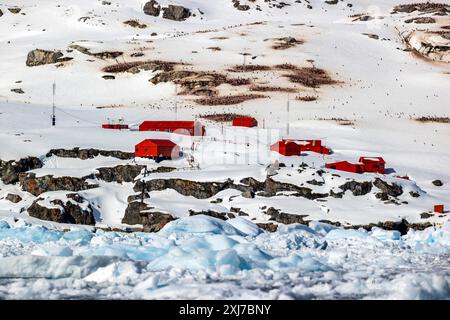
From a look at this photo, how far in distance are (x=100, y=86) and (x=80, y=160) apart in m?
47.0

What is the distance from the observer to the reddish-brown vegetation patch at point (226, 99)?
8406 cm

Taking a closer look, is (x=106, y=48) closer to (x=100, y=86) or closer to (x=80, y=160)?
(x=100, y=86)

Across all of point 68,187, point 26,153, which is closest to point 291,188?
point 68,187

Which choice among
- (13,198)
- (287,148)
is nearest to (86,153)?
(13,198)

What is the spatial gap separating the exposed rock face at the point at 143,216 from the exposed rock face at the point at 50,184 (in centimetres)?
482

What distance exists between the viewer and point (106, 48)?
10875cm

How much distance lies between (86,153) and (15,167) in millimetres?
5875

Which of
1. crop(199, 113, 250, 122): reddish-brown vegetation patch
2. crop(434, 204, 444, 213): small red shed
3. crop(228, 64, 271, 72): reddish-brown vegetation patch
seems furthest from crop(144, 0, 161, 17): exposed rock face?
crop(434, 204, 444, 213): small red shed

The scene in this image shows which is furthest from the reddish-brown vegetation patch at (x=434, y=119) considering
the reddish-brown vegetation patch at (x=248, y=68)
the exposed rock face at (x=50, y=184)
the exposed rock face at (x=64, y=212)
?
the exposed rock face at (x=64, y=212)

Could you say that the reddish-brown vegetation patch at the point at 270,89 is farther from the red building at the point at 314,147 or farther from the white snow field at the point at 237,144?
the red building at the point at 314,147

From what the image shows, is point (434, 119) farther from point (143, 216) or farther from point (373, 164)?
point (143, 216)

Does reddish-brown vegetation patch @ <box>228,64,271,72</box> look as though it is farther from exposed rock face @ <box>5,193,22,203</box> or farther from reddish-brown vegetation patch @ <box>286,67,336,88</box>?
exposed rock face @ <box>5,193,22,203</box>

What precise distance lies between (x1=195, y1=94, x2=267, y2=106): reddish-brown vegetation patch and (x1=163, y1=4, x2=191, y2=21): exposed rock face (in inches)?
2167

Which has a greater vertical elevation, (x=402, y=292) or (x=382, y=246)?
(x=402, y=292)
